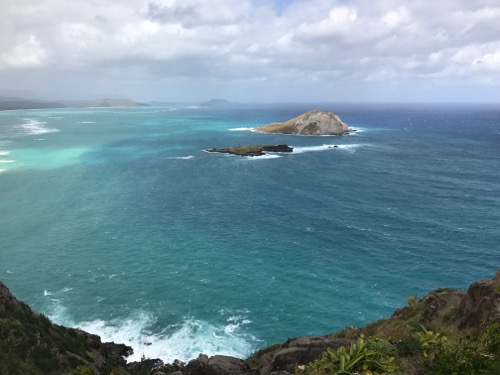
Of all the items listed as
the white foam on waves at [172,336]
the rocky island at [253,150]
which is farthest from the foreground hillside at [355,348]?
the rocky island at [253,150]

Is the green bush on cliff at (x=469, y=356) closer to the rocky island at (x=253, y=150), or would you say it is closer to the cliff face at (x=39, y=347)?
the cliff face at (x=39, y=347)

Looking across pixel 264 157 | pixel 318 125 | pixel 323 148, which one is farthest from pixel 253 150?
pixel 318 125

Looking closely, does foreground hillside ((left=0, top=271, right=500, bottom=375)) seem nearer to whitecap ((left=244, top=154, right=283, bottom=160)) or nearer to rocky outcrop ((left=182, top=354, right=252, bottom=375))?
rocky outcrop ((left=182, top=354, right=252, bottom=375))

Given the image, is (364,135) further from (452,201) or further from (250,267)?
(250,267)

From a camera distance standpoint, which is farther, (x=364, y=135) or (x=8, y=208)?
(x=364, y=135)

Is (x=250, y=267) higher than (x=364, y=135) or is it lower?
lower

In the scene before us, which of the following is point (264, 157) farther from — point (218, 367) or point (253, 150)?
point (218, 367)

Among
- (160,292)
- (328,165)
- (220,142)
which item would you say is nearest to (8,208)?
(160,292)
